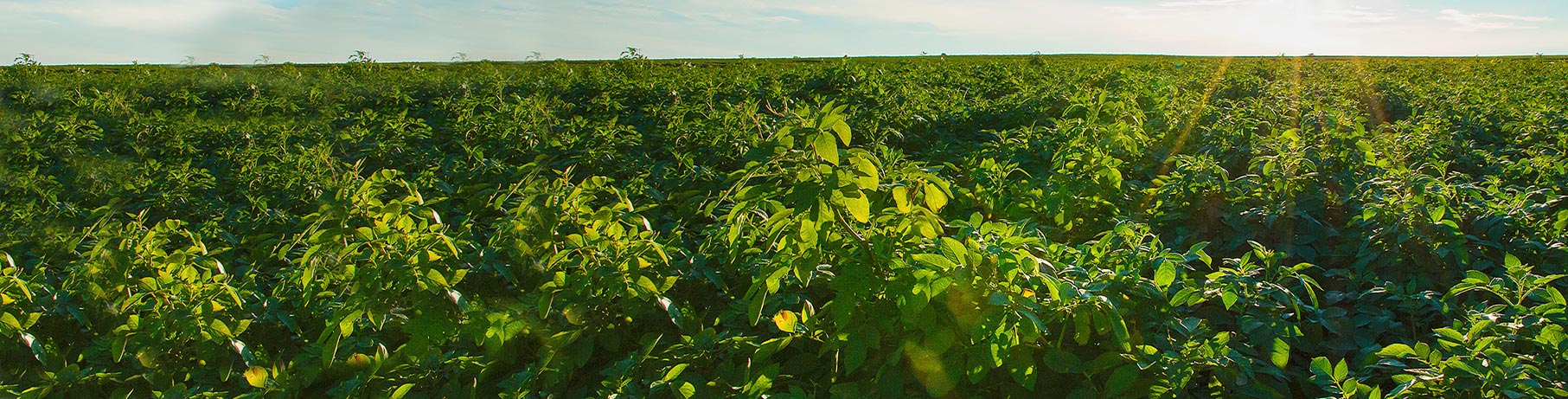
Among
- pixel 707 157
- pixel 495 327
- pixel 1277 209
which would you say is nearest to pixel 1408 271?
pixel 1277 209

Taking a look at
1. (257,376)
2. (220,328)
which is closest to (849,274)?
(257,376)

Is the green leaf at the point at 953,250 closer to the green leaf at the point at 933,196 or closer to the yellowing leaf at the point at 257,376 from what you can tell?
the green leaf at the point at 933,196

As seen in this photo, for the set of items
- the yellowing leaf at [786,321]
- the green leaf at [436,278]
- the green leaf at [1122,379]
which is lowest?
the green leaf at [1122,379]

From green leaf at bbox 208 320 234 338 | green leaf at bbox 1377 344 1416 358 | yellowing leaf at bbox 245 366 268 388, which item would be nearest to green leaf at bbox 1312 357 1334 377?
green leaf at bbox 1377 344 1416 358

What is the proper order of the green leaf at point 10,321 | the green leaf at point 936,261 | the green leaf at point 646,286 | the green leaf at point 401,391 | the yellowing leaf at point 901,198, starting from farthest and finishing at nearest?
the green leaf at point 10,321 < the green leaf at point 646,286 < the green leaf at point 401,391 < the yellowing leaf at point 901,198 < the green leaf at point 936,261

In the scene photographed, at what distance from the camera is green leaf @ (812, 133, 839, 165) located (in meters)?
2.15

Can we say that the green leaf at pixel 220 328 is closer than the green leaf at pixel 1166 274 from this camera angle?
No

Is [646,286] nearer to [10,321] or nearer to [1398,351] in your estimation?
[1398,351]

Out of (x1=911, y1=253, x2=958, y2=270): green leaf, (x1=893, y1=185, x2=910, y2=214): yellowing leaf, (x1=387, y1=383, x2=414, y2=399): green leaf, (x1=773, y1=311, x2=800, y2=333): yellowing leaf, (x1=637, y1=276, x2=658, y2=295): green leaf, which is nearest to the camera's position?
(x1=911, y1=253, x2=958, y2=270): green leaf


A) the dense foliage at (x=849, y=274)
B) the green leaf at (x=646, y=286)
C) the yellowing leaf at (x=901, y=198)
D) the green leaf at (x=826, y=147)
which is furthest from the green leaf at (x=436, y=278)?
the yellowing leaf at (x=901, y=198)

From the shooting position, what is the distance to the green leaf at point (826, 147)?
215 centimetres

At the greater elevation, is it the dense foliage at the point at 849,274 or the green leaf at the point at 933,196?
the green leaf at the point at 933,196

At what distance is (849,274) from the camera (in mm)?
2287

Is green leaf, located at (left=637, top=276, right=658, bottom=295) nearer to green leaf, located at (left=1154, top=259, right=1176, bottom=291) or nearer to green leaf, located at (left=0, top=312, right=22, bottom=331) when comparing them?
green leaf, located at (left=1154, top=259, right=1176, bottom=291)
